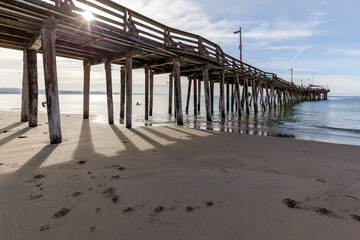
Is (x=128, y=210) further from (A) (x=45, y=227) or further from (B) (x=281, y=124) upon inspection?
(B) (x=281, y=124)

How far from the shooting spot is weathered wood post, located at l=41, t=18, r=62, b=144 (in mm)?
5254

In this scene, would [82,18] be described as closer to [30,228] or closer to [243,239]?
[30,228]

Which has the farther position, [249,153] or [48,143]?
[48,143]

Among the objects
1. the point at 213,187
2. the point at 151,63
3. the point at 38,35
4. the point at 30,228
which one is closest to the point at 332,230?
the point at 213,187

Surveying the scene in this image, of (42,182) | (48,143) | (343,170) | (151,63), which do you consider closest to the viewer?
(42,182)

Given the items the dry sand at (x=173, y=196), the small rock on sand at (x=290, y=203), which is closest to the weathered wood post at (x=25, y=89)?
the dry sand at (x=173, y=196)

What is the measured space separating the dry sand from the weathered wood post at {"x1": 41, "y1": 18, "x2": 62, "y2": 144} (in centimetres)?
110

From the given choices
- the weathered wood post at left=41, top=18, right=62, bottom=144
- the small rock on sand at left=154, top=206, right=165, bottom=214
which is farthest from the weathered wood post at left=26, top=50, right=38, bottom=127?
the small rock on sand at left=154, top=206, right=165, bottom=214

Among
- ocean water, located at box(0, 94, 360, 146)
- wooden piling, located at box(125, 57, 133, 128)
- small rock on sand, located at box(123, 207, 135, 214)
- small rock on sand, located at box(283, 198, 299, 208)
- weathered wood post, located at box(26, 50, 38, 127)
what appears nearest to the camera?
small rock on sand, located at box(123, 207, 135, 214)

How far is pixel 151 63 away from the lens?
12086 millimetres

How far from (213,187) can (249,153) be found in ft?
8.05

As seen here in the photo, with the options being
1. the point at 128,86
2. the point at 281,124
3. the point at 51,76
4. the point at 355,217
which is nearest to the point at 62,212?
the point at 355,217

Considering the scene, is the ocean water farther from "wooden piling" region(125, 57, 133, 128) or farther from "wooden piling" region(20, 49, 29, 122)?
"wooden piling" region(20, 49, 29, 122)

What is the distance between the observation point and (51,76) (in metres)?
5.29
